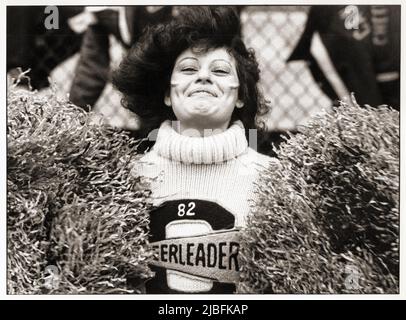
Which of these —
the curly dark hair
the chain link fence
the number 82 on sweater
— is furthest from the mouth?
the number 82 on sweater

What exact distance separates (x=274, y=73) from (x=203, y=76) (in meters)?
0.34

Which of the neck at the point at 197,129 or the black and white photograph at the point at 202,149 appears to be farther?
A: the neck at the point at 197,129

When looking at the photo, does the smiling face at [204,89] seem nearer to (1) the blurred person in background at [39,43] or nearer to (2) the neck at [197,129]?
(2) the neck at [197,129]

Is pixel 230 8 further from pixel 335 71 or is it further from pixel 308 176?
pixel 308 176

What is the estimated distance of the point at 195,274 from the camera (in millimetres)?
3113

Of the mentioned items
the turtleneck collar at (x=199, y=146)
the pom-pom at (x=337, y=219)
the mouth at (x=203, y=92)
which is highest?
the mouth at (x=203, y=92)

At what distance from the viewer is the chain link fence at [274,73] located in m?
3.13

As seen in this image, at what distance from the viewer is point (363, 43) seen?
3.13 metres

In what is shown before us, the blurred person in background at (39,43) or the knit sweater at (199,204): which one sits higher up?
the blurred person in background at (39,43)

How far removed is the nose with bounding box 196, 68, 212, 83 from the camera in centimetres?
311

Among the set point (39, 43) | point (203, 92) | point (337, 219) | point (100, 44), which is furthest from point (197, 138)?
point (39, 43)

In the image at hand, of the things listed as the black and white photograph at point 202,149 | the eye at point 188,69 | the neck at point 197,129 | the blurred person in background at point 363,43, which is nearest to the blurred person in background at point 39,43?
the black and white photograph at point 202,149
